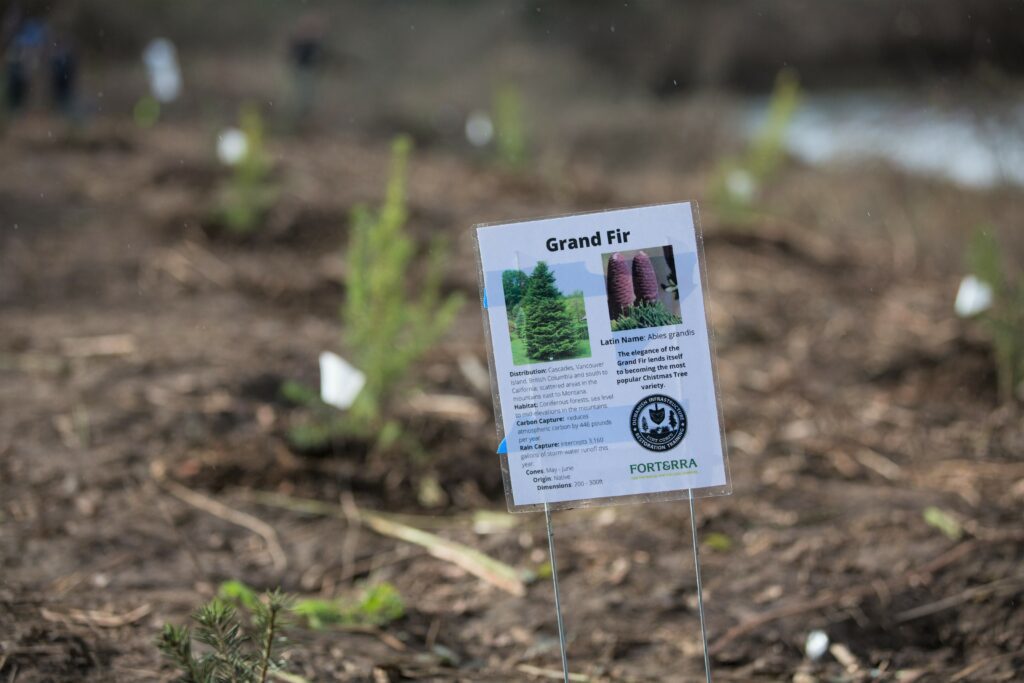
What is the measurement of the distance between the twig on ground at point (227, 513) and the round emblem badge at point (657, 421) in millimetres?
1411

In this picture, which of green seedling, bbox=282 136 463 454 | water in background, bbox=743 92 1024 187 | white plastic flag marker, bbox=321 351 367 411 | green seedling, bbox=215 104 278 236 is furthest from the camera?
water in background, bbox=743 92 1024 187

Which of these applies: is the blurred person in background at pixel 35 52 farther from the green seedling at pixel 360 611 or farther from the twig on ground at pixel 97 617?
the green seedling at pixel 360 611

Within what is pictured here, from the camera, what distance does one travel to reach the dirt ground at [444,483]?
86.8 inches

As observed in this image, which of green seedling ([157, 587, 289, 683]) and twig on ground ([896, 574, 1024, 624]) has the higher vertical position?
green seedling ([157, 587, 289, 683])

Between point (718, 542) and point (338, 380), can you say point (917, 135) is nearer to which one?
point (718, 542)

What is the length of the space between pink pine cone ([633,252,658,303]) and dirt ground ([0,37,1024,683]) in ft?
3.06

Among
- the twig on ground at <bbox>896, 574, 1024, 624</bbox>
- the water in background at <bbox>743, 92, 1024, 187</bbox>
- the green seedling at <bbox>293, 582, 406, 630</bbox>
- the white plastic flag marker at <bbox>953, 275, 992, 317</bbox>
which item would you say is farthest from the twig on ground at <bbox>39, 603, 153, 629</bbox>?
the water in background at <bbox>743, 92, 1024, 187</bbox>

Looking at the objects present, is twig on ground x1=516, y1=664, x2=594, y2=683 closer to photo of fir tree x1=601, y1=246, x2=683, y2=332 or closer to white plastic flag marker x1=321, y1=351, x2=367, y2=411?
photo of fir tree x1=601, y1=246, x2=683, y2=332

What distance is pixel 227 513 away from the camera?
113 inches

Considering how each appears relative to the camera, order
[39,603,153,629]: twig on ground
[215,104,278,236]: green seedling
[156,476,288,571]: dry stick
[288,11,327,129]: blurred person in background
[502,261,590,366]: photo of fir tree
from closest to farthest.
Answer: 1. [502,261,590,366]: photo of fir tree
2. [39,603,153,629]: twig on ground
3. [156,476,288,571]: dry stick
4. [215,104,278,236]: green seedling
5. [288,11,327,129]: blurred person in background

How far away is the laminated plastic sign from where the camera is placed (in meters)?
1.62

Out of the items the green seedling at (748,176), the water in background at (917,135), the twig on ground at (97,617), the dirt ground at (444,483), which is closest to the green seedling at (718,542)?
the dirt ground at (444,483)

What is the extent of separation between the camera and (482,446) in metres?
3.43

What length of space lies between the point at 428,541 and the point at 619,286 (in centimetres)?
141
